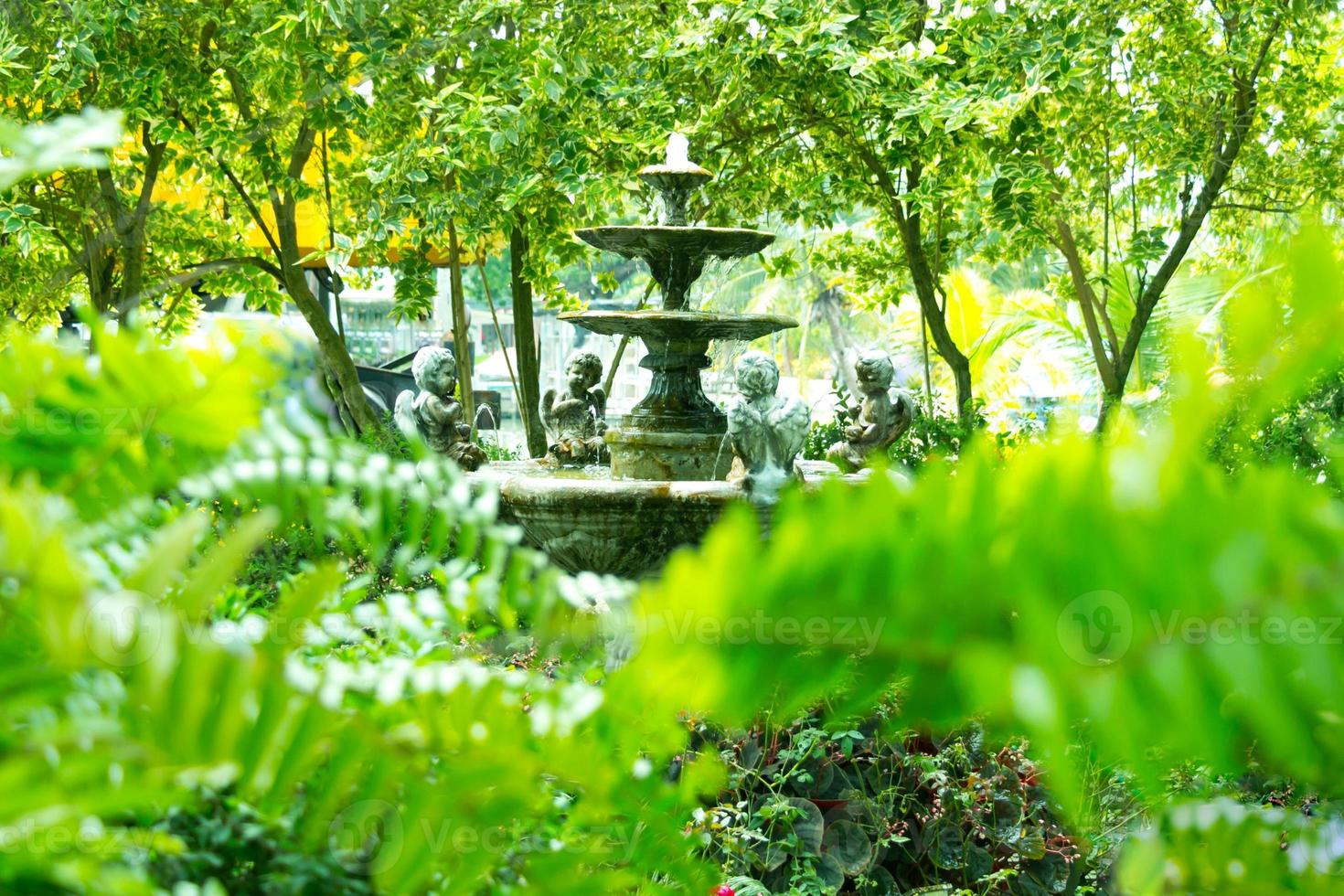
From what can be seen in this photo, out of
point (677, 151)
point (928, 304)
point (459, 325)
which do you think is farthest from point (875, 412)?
point (459, 325)

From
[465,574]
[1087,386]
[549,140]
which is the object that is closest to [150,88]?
[549,140]

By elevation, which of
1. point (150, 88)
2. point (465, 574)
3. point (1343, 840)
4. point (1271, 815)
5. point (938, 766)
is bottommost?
point (938, 766)

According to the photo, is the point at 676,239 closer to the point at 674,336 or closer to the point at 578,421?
the point at 674,336

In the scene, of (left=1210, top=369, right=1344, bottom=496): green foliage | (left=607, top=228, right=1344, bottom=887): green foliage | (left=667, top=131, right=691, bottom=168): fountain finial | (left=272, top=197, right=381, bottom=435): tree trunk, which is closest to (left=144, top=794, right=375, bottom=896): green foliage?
(left=607, top=228, right=1344, bottom=887): green foliage

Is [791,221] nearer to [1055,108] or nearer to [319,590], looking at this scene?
[1055,108]

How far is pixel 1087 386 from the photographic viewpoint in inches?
741

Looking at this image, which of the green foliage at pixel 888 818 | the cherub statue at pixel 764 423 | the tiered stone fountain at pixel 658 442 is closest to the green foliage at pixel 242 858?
the green foliage at pixel 888 818

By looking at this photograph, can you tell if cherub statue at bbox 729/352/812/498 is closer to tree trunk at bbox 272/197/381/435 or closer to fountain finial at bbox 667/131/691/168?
fountain finial at bbox 667/131/691/168

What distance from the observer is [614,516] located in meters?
4.98

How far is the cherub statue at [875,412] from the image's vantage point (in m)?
5.56

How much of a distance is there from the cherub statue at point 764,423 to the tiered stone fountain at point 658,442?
0.93ft

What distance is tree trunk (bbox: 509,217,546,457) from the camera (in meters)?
8.58

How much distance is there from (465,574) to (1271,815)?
78cm

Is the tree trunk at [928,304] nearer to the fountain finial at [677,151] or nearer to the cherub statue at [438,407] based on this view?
the fountain finial at [677,151]
